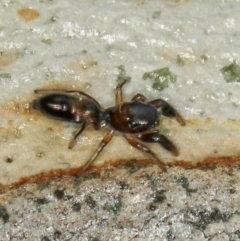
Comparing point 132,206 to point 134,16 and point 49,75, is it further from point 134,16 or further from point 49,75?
point 134,16

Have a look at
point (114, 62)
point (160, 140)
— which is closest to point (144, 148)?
point (160, 140)

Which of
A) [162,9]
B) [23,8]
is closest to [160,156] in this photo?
[162,9]

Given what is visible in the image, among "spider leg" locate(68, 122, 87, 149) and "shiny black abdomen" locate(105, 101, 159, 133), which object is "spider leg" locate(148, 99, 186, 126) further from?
"spider leg" locate(68, 122, 87, 149)

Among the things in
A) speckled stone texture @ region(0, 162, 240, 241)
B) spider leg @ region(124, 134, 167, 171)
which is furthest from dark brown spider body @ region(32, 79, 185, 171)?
speckled stone texture @ region(0, 162, 240, 241)

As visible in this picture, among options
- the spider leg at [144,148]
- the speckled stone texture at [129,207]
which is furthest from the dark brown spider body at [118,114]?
the speckled stone texture at [129,207]

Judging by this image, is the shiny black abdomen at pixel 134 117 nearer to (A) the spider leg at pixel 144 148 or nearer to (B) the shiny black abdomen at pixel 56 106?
(A) the spider leg at pixel 144 148
